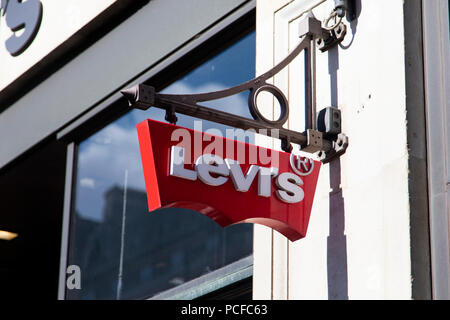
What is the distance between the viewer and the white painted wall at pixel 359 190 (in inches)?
204

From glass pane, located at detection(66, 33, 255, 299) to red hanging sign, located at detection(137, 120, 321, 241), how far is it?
7.95 feet

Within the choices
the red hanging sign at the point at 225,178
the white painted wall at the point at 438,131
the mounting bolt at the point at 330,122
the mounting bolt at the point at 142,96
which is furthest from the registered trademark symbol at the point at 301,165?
the mounting bolt at the point at 142,96

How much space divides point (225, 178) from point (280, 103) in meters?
0.90

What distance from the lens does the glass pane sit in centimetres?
811

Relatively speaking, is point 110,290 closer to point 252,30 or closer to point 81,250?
point 81,250

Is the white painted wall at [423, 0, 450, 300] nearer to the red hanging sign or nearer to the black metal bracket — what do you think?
the black metal bracket

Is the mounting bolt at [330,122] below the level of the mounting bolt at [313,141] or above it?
above

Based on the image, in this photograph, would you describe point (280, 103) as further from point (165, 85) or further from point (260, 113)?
point (165, 85)

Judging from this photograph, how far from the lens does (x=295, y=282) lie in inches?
232

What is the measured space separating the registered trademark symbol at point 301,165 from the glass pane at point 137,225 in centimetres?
239

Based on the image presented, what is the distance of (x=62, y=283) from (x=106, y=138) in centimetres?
186

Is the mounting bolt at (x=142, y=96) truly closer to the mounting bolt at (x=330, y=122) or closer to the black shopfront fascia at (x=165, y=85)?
the mounting bolt at (x=330, y=122)

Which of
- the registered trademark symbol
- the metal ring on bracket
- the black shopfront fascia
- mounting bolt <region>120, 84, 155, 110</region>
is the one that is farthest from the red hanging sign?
the black shopfront fascia

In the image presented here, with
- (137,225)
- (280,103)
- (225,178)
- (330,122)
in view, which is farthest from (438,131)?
(137,225)
